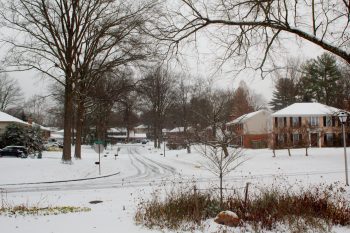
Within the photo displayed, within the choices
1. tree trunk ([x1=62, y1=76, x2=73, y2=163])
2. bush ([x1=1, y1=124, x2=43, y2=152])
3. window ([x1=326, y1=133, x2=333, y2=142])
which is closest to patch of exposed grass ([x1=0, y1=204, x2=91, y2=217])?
tree trunk ([x1=62, y1=76, x2=73, y2=163])

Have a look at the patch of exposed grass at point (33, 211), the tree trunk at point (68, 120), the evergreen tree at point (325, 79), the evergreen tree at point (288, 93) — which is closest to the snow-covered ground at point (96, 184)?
the patch of exposed grass at point (33, 211)

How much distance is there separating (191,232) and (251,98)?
363ft

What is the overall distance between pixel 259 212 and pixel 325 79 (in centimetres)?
7276

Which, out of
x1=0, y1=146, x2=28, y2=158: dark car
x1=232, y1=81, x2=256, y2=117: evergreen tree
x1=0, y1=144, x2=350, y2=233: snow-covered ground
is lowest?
x1=0, y1=144, x2=350, y2=233: snow-covered ground

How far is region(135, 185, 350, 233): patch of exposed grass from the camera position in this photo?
436 inches

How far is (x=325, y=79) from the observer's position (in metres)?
79.0

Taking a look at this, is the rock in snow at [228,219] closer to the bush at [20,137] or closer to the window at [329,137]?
the bush at [20,137]

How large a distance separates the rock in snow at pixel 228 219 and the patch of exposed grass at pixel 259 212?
279 mm

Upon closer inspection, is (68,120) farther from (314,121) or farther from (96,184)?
(314,121)

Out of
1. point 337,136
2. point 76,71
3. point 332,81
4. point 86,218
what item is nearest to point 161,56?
point 86,218

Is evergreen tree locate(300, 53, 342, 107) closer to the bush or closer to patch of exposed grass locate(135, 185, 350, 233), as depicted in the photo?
the bush

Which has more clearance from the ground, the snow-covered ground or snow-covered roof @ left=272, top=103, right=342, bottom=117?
snow-covered roof @ left=272, top=103, right=342, bottom=117

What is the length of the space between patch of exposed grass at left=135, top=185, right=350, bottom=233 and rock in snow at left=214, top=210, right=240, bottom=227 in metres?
0.28

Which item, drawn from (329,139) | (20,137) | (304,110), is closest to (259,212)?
(20,137)
